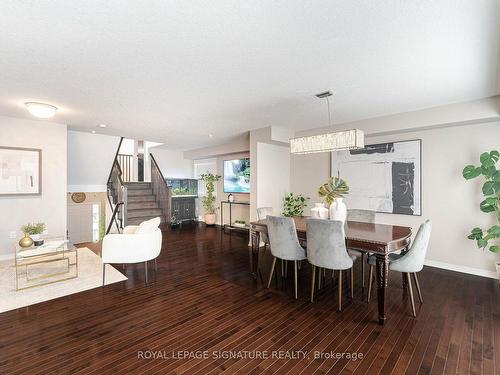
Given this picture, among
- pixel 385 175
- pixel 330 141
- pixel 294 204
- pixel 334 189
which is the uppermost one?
pixel 330 141

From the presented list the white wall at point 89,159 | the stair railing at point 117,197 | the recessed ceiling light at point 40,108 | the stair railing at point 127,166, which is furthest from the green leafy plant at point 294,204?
the stair railing at point 127,166

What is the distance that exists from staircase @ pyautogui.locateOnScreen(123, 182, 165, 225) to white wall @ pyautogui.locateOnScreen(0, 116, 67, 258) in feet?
7.64

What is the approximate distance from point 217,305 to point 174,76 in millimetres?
2682

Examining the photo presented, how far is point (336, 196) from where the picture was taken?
10.8 feet

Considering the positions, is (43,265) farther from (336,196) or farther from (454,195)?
(454,195)

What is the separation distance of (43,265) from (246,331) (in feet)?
12.2

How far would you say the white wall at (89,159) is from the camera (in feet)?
21.0

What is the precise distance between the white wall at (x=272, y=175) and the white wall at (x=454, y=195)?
2477 millimetres

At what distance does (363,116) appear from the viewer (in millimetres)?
4332

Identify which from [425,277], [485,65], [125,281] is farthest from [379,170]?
[125,281]

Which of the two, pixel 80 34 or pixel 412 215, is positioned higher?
pixel 80 34

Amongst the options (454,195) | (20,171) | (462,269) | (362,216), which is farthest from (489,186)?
(20,171)

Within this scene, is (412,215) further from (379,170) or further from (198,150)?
(198,150)

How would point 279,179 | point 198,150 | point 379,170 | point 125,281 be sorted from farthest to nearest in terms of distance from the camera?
point 198,150 < point 279,179 < point 379,170 < point 125,281
